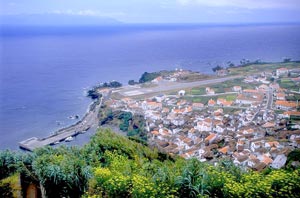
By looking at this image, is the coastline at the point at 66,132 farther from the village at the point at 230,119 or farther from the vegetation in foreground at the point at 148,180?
the vegetation in foreground at the point at 148,180

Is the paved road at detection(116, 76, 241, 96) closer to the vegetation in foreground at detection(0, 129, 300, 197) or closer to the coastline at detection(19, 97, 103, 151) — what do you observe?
the coastline at detection(19, 97, 103, 151)

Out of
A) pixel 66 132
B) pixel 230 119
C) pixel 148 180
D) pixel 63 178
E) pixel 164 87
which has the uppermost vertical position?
pixel 148 180

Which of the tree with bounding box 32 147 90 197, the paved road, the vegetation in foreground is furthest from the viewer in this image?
the paved road

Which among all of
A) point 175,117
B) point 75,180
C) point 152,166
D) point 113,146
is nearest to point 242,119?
point 175,117

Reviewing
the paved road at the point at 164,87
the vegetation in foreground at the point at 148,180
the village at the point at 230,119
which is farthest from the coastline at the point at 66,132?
the vegetation in foreground at the point at 148,180

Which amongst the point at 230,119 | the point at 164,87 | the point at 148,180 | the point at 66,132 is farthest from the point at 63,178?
the point at 164,87

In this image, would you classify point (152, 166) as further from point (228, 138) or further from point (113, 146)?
point (228, 138)

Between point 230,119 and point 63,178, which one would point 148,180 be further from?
point 230,119

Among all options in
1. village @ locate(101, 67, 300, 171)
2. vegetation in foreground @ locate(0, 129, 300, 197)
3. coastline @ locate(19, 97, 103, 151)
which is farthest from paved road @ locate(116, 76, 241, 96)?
vegetation in foreground @ locate(0, 129, 300, 197)
